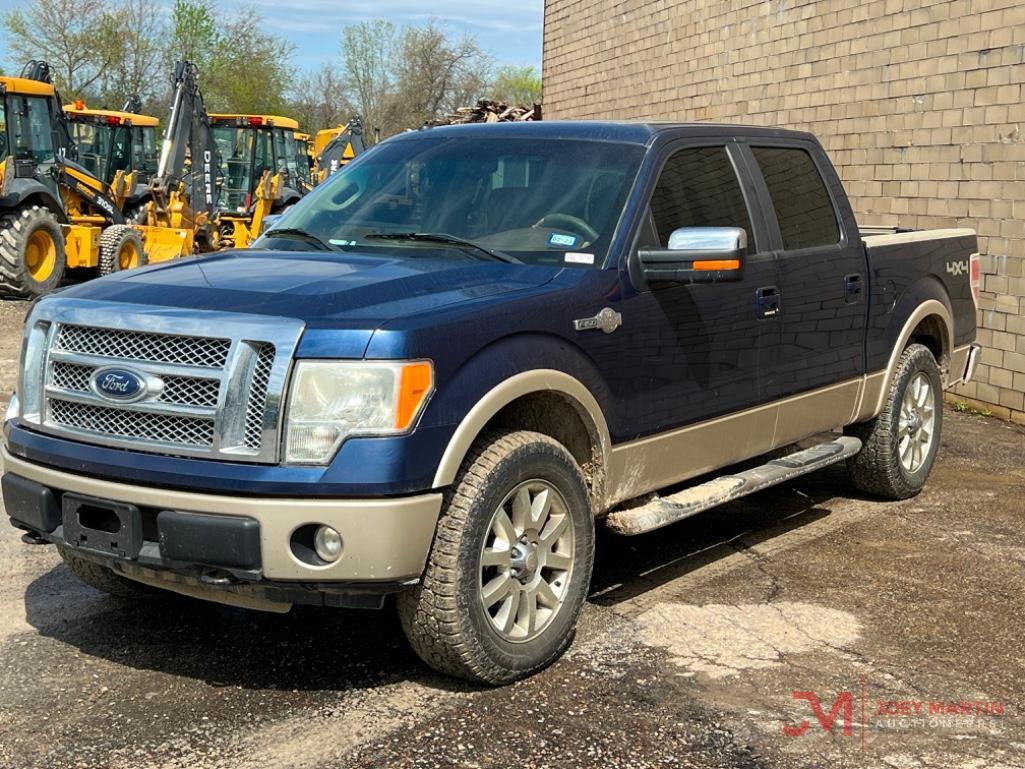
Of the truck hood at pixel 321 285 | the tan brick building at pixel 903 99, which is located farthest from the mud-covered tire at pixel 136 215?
the truck hood at pixel 321 285

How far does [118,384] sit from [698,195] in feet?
8.69

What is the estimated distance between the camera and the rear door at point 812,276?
6.00 m

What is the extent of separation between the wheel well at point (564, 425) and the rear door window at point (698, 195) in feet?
2.95

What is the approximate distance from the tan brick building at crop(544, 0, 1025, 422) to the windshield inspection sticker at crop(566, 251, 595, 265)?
643cm

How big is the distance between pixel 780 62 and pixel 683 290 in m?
9.76

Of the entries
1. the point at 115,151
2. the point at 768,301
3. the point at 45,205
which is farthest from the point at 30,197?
the point at 768,301

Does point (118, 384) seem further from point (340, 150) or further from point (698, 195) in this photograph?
point (340, 150)

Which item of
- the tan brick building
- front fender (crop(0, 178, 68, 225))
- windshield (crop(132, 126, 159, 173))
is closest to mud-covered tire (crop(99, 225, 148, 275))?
front fender (crop(0, 178, 68, 225))

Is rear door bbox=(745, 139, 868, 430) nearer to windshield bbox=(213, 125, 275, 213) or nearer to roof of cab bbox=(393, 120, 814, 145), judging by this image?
roof of cab bbox=(393, 120, 814, 145)

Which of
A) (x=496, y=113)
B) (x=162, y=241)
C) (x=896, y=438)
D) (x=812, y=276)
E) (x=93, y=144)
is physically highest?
(x=496, y=113)

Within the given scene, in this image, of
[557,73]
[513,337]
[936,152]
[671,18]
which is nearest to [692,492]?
[513,337]

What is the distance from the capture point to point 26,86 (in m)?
18.0

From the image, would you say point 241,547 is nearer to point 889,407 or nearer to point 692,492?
point 692,492

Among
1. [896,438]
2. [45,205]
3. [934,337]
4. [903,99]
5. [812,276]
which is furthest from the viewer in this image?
[45,205]
